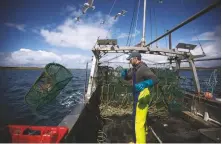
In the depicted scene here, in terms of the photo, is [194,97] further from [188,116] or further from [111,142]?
[111,142]

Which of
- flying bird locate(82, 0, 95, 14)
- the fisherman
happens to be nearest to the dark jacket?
the fisherman

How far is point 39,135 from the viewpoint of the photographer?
278cm

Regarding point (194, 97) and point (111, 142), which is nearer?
point (111, 142)

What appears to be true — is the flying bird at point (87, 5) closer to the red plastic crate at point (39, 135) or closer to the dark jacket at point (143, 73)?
the dark jacket at point (143, 73)

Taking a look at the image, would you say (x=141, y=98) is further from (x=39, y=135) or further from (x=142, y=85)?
(x=39, y=135)

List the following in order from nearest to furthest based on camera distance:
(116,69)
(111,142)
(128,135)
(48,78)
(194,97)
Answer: (111,142), (128,135), (48,78), (194,97), (116,69)

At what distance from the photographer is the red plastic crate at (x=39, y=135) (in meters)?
2.73

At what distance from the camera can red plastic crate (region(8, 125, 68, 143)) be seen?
2.73m

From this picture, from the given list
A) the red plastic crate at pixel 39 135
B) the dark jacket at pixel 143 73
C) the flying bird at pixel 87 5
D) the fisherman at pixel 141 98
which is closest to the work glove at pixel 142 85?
the fisherman at pixel 141 98

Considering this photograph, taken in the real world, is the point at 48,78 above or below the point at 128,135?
above

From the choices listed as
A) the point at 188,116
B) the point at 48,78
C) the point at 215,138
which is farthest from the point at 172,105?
the point at 48,78

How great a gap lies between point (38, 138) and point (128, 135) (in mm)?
2458

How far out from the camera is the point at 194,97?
5859 millimetres

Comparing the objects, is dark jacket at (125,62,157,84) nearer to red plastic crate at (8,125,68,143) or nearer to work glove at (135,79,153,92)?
work glove at (135,79,153,92)
